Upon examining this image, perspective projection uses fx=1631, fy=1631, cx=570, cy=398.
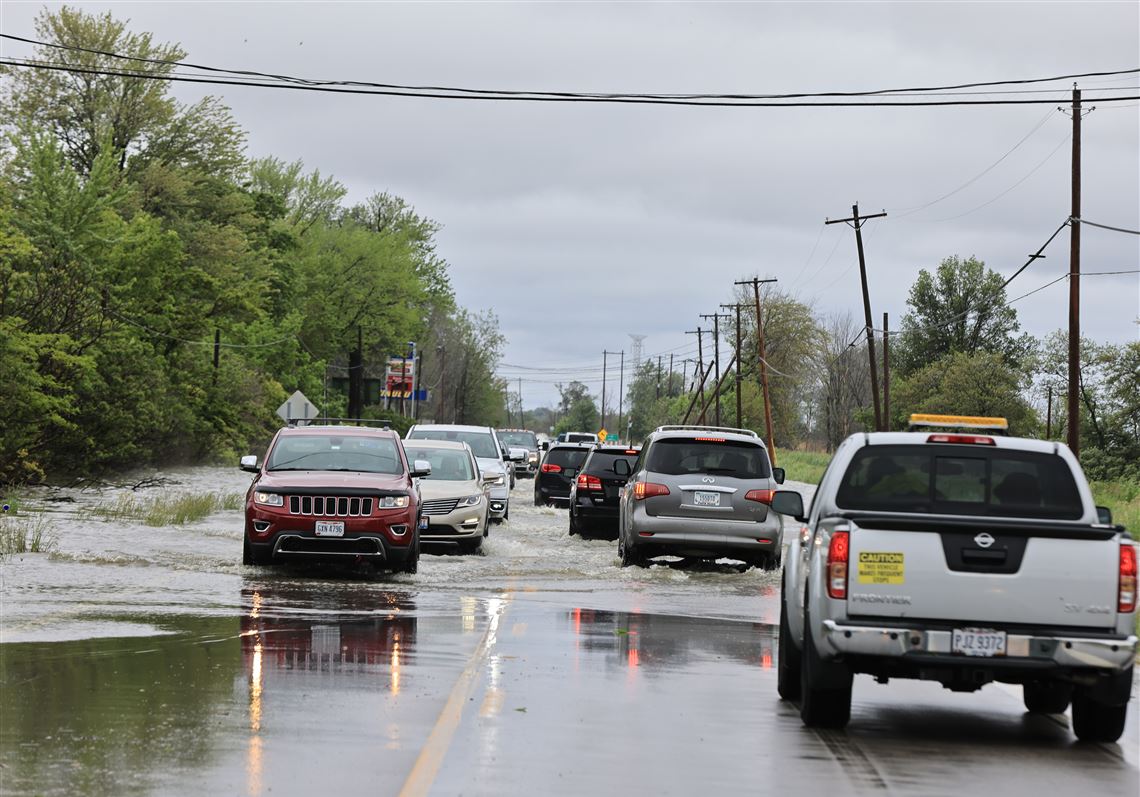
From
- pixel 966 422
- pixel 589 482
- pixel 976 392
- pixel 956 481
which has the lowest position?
pixel 589 482

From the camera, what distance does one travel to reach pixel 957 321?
105 meters

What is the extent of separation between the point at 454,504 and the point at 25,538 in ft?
19.3

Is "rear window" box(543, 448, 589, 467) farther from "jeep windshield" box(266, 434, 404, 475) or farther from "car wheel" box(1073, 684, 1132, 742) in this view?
"car wheel" box(1073, 684, 1132, 742)

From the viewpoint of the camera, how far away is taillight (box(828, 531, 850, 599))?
29.2 ft

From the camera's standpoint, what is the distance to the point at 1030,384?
91438 millimetres

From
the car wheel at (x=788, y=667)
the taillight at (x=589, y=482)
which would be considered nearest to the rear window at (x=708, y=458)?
the taillight at (x=589, y=482)

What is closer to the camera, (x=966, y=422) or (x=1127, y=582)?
(x=1127, y=582)

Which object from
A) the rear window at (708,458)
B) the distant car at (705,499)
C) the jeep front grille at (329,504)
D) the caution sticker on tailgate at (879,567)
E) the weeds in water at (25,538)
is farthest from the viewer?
the weeds in water at (25,538)

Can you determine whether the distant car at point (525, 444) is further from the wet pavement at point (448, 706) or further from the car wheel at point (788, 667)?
the car wheel at point (788, 667)

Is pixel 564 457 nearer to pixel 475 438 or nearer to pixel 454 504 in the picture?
pixel 475 438

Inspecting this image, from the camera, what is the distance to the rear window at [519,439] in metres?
64.8

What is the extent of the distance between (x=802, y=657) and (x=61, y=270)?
3184cm

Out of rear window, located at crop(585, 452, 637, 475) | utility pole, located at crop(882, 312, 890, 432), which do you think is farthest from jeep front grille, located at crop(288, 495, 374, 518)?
utility pole, located at crop(882, 312, 890, 432)

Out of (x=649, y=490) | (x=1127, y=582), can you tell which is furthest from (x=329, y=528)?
(x=1127, y=582)
